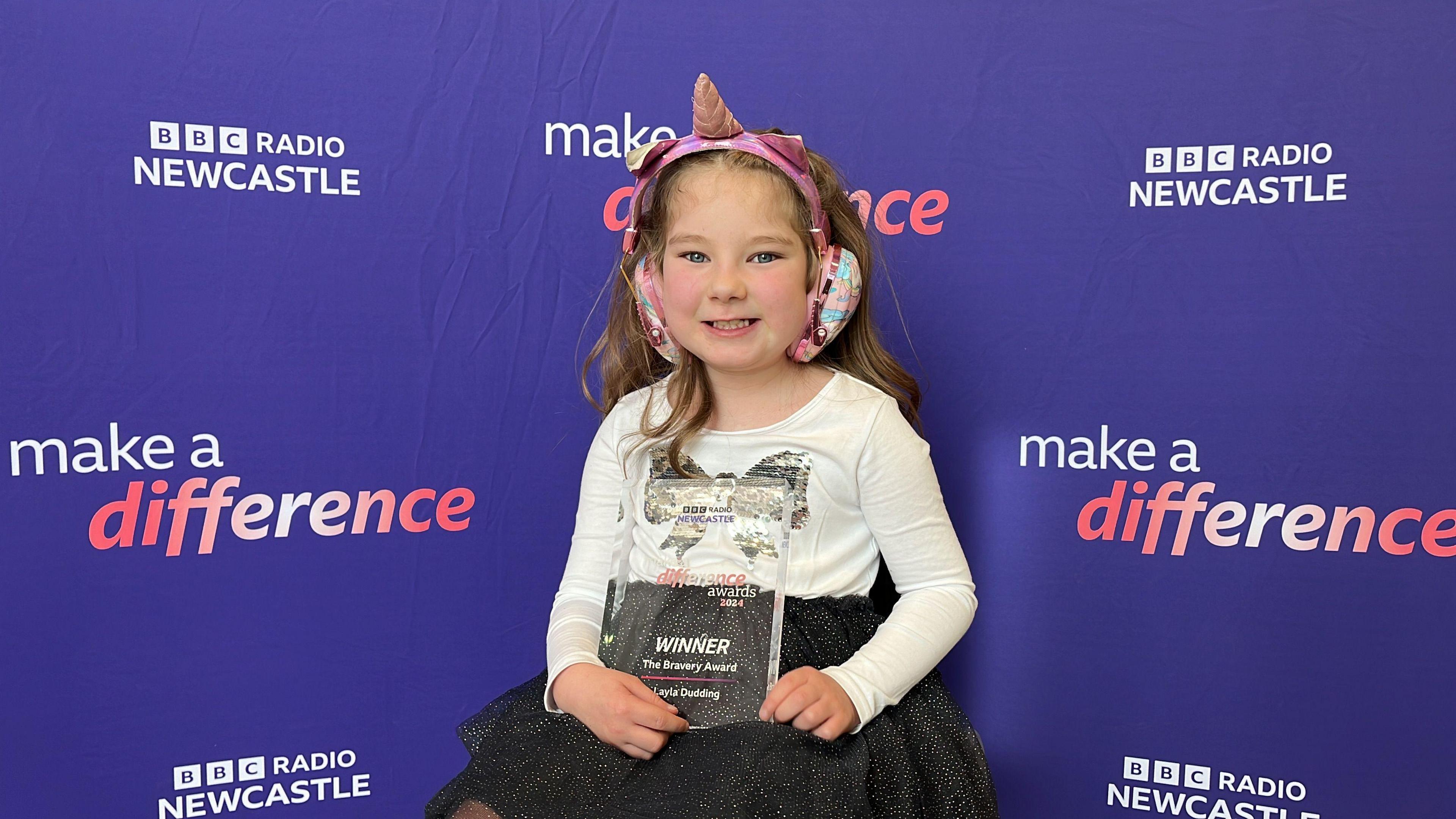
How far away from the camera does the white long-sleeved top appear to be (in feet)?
3.50

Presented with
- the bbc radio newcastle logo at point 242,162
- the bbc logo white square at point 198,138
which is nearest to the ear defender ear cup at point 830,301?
the bbc radio newcastle logo at point 242,162

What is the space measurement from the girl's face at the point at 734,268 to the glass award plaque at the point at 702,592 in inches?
5.5

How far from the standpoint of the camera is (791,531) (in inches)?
42.0

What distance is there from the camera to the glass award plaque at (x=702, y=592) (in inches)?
38.5

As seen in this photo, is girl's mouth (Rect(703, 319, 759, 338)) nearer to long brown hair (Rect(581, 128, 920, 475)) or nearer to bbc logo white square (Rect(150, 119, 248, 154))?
long brown hair (Rect(581, 128, 920, 475))

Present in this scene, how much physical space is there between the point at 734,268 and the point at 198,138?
64 cm

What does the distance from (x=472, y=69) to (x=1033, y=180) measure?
648 millimetres

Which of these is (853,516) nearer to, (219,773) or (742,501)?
(742,501)

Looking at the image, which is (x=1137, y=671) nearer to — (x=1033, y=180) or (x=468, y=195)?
(x=1033, y=180)

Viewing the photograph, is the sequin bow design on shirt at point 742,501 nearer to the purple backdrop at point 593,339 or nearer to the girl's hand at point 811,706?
the girl's hand at point 811,706

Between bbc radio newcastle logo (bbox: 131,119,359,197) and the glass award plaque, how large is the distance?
503 mm

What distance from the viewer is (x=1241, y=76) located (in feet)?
3.92

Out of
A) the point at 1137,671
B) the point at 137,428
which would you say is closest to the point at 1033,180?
the point at 1137,671

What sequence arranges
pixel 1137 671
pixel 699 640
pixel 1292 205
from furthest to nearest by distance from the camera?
pixel 1137 671, pixel 1292 205, pixel 699 640
